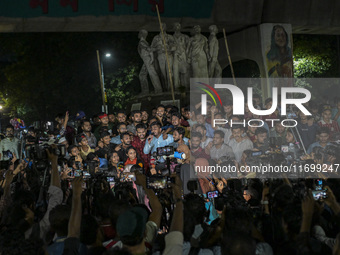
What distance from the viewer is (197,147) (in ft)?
28.7

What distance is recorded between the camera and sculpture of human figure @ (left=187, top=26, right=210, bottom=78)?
51.8ft

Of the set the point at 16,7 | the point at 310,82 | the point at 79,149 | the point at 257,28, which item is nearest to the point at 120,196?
the point at 79,149

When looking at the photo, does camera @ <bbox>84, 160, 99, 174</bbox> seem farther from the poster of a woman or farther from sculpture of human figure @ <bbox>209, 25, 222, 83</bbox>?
the poster of a woman

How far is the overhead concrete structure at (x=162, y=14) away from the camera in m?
15.6

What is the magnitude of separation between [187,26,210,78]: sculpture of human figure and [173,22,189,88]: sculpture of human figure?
0.54 feet

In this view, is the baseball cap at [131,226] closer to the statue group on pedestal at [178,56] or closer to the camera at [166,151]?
the camera at [166,151]

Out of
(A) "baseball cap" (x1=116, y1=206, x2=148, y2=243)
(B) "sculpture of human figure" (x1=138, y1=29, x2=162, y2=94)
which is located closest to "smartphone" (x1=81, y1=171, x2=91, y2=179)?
(A) "baseball cap" (x1=116, y1=206, x2=148, y2=243)

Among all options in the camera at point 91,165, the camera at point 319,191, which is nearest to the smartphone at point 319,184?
the camera at point 319,191

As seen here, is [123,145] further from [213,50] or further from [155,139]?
[213,50]

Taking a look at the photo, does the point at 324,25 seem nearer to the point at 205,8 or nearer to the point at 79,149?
the point at 205,8

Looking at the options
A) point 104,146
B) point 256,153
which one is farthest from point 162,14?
point 256,153

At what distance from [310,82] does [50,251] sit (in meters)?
24.4

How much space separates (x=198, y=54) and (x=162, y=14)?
1.77 metres

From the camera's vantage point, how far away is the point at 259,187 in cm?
613
